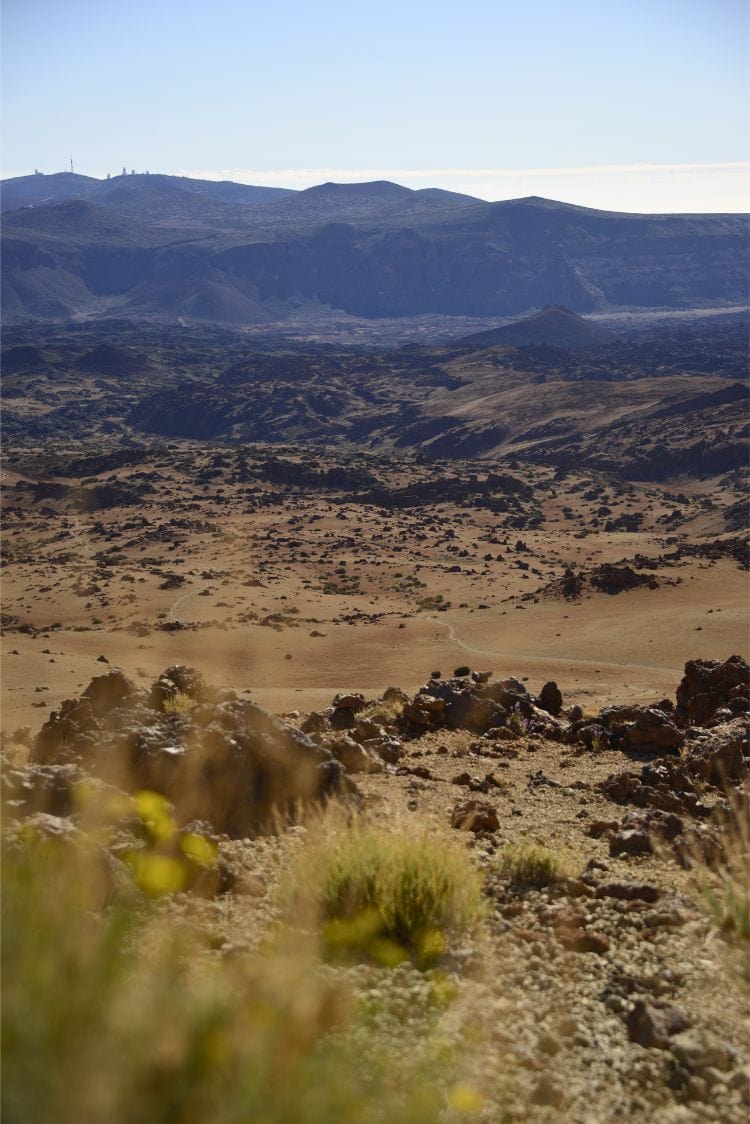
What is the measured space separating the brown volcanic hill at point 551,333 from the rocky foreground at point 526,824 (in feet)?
446

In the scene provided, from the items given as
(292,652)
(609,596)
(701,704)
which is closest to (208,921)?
(701,704)

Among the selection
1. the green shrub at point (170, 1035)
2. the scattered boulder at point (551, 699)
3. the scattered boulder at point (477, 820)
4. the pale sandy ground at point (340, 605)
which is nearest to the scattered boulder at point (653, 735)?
the scattered boulder at point (551, 699)

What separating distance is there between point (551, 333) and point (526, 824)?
14604 cm

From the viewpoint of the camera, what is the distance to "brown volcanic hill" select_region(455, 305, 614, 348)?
144m

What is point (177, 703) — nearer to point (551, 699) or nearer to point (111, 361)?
point (551, 699)

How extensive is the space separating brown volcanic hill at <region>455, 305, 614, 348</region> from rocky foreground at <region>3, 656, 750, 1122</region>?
5350 inches

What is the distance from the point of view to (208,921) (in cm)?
498

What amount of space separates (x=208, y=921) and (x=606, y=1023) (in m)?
2.01

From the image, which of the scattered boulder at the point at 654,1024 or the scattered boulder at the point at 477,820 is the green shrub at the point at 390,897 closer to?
the scattered boulder at the point at 654,1024

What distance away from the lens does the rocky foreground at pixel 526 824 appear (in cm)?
389

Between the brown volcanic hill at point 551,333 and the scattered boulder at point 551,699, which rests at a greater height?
the brown volcanic hill at point 551,333

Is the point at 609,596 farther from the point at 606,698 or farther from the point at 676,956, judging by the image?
the point at 676,956

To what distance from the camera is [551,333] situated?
14675cm

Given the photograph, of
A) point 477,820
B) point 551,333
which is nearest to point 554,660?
point 477,820
